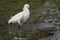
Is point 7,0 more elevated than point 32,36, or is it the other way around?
point 7,0

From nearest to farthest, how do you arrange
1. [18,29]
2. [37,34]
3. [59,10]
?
[37,34] → [18,29] → [59,10]

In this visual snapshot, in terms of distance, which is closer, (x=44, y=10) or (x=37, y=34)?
(x=37, y=34)

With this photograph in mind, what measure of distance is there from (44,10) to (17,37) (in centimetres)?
444

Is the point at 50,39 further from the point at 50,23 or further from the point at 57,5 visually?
the point at 57,5

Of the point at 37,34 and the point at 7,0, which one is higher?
the point at 7,0

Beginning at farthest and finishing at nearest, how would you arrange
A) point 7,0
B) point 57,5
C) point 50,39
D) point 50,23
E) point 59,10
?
1. point 7,0
2. point 57,5
3. point 59,10
4. point 50,23
5. point 50,39

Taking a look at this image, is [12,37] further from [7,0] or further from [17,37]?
[7,0]

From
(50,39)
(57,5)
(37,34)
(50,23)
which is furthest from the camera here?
(57,5)

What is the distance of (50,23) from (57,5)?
3.38m

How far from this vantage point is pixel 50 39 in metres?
8.41

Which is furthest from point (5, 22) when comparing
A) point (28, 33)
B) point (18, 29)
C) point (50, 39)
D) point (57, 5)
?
point (57, 5)

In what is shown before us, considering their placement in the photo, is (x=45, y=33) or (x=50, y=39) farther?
(x=45, y=33)

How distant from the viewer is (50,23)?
1045cm

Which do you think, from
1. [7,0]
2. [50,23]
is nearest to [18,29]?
[50,23]
